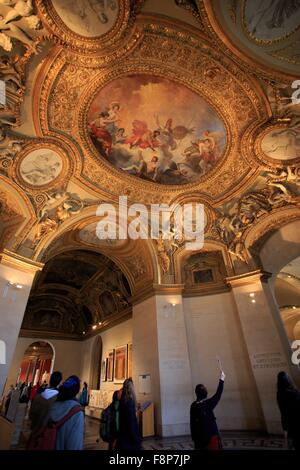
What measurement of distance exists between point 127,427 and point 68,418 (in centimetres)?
160

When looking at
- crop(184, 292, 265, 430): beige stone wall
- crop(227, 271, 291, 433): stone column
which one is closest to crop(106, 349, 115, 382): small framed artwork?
crop(184, 292, 265, 430): beige stone wall

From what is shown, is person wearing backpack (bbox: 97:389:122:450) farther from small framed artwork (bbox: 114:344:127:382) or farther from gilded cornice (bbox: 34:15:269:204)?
small framed artwork (bbox: 114:344:127:382)

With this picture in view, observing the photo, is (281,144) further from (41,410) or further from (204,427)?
(41,410)

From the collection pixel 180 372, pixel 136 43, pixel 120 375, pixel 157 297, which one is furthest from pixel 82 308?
pixel 136 43

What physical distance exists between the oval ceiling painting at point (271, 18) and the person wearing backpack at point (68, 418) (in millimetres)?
8874

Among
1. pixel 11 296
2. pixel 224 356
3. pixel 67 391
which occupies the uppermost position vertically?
pixel 11 296

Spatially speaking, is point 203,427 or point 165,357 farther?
point 165,357

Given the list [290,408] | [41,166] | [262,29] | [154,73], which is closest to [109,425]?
[290,408]

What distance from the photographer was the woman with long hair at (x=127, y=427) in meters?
3.50

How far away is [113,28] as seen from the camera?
21.1 ft

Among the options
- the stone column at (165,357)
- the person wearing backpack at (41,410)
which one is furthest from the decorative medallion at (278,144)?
the person wearing backpack at (41,410)

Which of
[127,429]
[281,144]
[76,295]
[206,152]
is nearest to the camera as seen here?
[127,429]

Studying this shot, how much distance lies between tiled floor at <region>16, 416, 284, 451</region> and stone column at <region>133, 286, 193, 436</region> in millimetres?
746

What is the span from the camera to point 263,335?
30.6 feet
